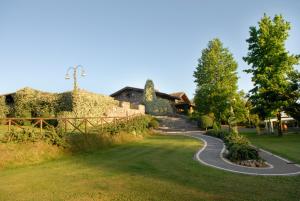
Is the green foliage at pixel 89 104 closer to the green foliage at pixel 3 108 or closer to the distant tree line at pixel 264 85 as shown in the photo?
the green foliage at pixel 3 108

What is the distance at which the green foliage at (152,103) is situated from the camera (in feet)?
179

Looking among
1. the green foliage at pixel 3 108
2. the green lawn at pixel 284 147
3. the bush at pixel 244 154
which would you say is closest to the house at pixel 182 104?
the green lawn at pixel 284 147

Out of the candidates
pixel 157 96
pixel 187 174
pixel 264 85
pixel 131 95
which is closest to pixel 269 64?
pixel 264 85

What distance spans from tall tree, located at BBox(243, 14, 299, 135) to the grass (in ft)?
73.5

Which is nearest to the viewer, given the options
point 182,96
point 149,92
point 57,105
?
point 57,105

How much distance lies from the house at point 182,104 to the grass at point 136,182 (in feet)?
167

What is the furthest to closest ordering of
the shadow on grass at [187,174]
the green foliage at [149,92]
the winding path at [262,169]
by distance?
the green foliage at [149,92]
the winding path at [262,169]
the shadow on grass at [187,174]

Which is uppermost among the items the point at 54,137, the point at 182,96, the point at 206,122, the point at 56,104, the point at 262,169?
the point at 182,96

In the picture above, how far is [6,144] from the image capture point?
46.0 feet

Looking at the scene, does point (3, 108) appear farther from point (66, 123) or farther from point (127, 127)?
point (127, 127)

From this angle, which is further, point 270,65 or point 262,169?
point 270,65

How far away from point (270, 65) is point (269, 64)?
0.30 meters

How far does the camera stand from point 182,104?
66.0 m

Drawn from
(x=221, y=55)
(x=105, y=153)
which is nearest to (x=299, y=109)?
(x=221, y=55)
